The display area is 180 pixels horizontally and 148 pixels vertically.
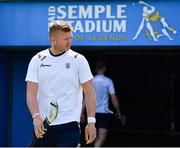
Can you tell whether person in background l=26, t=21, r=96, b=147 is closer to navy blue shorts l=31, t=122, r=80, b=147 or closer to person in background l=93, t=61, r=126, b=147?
navy blue shorts l=31, t=122, r=80, b=147

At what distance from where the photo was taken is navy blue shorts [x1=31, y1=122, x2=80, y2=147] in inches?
172

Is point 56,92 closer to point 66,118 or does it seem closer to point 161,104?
point 66,118

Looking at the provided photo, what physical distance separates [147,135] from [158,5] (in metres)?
6.53

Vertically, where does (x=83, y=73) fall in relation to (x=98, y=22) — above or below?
below

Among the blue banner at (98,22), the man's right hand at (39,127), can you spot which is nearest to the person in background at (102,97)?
the blue banner at (98,22)

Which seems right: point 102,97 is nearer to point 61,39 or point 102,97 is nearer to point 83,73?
point 83,73

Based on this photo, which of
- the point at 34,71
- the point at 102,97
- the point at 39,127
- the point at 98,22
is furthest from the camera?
the point at 102,97

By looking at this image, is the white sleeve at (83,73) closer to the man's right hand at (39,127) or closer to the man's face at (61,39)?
the man's face at (61,39)

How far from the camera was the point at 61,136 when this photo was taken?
173 inches

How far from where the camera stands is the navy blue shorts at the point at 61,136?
4363 millimetres

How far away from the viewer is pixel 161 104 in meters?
14.7

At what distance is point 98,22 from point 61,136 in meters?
3.73

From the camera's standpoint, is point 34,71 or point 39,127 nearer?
point 39,127

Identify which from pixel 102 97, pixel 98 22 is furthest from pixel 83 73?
pixel 102 97
